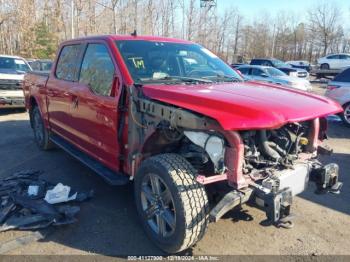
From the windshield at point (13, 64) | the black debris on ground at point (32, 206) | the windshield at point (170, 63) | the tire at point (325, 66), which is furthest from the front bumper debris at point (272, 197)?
the tire at point (325, 66)

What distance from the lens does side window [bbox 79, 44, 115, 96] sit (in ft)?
13.0

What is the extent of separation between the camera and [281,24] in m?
66.1

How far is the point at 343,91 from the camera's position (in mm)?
9789

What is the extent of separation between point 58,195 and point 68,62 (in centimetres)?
202

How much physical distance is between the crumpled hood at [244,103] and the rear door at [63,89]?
173 centimetres

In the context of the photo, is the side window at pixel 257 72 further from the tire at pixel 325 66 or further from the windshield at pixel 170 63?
the tire at pixel 325 66

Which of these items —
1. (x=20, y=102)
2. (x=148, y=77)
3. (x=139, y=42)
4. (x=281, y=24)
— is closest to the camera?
(x=148, y=77)

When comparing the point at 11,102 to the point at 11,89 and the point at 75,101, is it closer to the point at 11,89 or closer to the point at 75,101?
the point at 11,89

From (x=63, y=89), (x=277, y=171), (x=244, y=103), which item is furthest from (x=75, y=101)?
(x=277, y=171)

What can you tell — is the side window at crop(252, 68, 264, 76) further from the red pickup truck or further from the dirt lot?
the red pickup truck

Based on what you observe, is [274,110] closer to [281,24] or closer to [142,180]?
[142,180]

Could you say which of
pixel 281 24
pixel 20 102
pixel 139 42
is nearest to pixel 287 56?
pixel 281 24

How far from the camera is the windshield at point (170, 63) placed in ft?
12.8

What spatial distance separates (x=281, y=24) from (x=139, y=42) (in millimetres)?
67611
